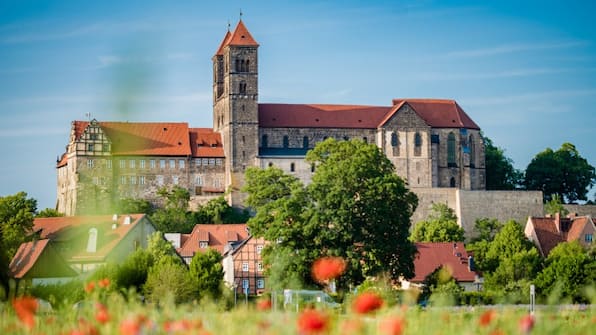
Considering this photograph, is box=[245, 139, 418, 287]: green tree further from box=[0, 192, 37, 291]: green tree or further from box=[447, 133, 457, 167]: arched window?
box=[447, 133, 457, 167]: arched window

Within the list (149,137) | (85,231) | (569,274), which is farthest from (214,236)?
(569,274)

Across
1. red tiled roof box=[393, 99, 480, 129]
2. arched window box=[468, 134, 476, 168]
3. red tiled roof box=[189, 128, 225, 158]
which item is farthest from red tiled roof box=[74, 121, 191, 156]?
arched window box=[468, 134, 476, 168]

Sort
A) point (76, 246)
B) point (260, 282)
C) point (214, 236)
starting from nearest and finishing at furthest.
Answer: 1. point (76, 246)
2. point (260, 282)
3. point (214, 236)

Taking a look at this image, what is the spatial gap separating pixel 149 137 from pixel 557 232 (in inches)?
1424

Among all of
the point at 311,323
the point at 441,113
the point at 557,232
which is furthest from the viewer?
the point at 441,113

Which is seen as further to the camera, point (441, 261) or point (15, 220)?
point (441, 261)

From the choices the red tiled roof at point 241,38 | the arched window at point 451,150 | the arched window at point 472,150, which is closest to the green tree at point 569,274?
the arched window at point 451,150

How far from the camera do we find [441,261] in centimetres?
6506

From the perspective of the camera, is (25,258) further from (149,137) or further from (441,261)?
(149,137)

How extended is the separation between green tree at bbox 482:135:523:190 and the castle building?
5934 millimetres

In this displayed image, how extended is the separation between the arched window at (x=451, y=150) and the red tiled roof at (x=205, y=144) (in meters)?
18.8

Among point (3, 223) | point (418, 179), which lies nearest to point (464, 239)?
point (418, 179)

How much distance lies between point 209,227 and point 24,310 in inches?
2520

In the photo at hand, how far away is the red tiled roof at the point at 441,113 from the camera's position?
102000 millimetres
